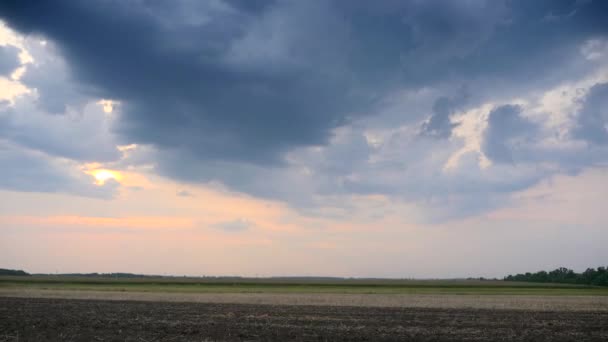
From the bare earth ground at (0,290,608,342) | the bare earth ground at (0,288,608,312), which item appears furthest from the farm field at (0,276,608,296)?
the bare earth ground at (0,290,608,342)

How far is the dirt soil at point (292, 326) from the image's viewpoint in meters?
20.5

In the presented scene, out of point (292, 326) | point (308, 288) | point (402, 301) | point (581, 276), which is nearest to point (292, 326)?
point (292, 326)

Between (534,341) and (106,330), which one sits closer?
(534,341)

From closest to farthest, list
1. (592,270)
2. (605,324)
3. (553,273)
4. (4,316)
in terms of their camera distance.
Answer: 1. (605,324)
2. (4,316)
3. (592,270)
4. (553,273)

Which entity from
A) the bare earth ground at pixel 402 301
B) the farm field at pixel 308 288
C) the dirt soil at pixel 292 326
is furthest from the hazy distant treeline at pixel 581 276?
the dirt soil at pixel 292 326

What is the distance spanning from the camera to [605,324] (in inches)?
1027

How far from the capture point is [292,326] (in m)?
23.9

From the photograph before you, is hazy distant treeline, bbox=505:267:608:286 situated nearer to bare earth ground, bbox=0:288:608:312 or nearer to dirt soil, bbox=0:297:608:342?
bare earth ground, bbox=0:288:608:312

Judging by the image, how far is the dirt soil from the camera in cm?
2048

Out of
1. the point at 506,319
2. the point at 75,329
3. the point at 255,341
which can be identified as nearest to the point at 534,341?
the point at 506,319

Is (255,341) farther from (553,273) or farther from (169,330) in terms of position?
(553,273)

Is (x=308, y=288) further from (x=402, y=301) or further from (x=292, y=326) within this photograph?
(x=292, y=326)

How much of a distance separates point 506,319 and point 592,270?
15438 centimetres

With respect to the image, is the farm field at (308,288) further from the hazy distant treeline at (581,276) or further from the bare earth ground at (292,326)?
the bare earth ground at (292,326)
